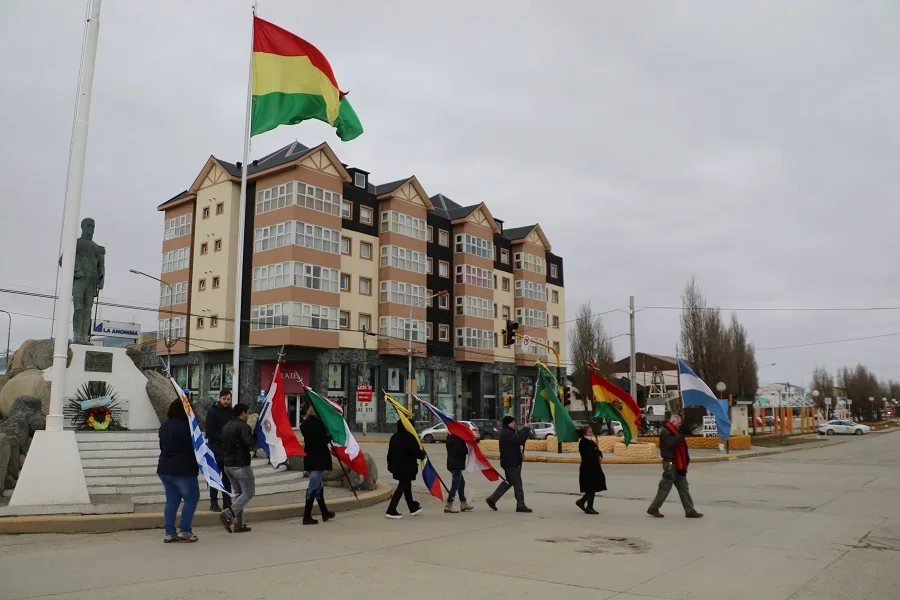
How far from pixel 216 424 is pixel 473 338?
4769 centimetres

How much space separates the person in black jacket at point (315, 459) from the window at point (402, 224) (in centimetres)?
4161

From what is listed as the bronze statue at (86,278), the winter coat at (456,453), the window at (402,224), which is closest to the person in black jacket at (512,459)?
the winter coat at (456,453)

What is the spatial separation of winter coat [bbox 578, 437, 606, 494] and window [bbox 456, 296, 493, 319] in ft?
146

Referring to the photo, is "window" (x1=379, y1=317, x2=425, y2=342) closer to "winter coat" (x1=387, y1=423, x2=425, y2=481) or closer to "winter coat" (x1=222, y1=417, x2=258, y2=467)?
"winter coat" (x1=387, y1=423, x2=425, y2=481)

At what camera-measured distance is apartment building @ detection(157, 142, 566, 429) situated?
1768 inches

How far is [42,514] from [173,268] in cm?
4475

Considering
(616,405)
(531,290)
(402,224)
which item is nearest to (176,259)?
(402,224)

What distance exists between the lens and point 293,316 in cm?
4356

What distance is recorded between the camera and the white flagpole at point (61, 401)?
10.0 metres

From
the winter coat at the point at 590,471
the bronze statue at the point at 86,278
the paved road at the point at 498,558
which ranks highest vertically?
the bronze statue at the point at 86,278

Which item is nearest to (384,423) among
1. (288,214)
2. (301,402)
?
(301,402)

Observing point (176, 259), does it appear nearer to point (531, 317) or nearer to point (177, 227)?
point (177, 227)

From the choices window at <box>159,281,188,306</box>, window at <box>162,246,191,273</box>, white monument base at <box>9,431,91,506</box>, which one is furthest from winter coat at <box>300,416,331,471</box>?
window at <box>162,246,191,273</box>

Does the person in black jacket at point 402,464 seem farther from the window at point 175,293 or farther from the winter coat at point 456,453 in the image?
the window at point 175,293
